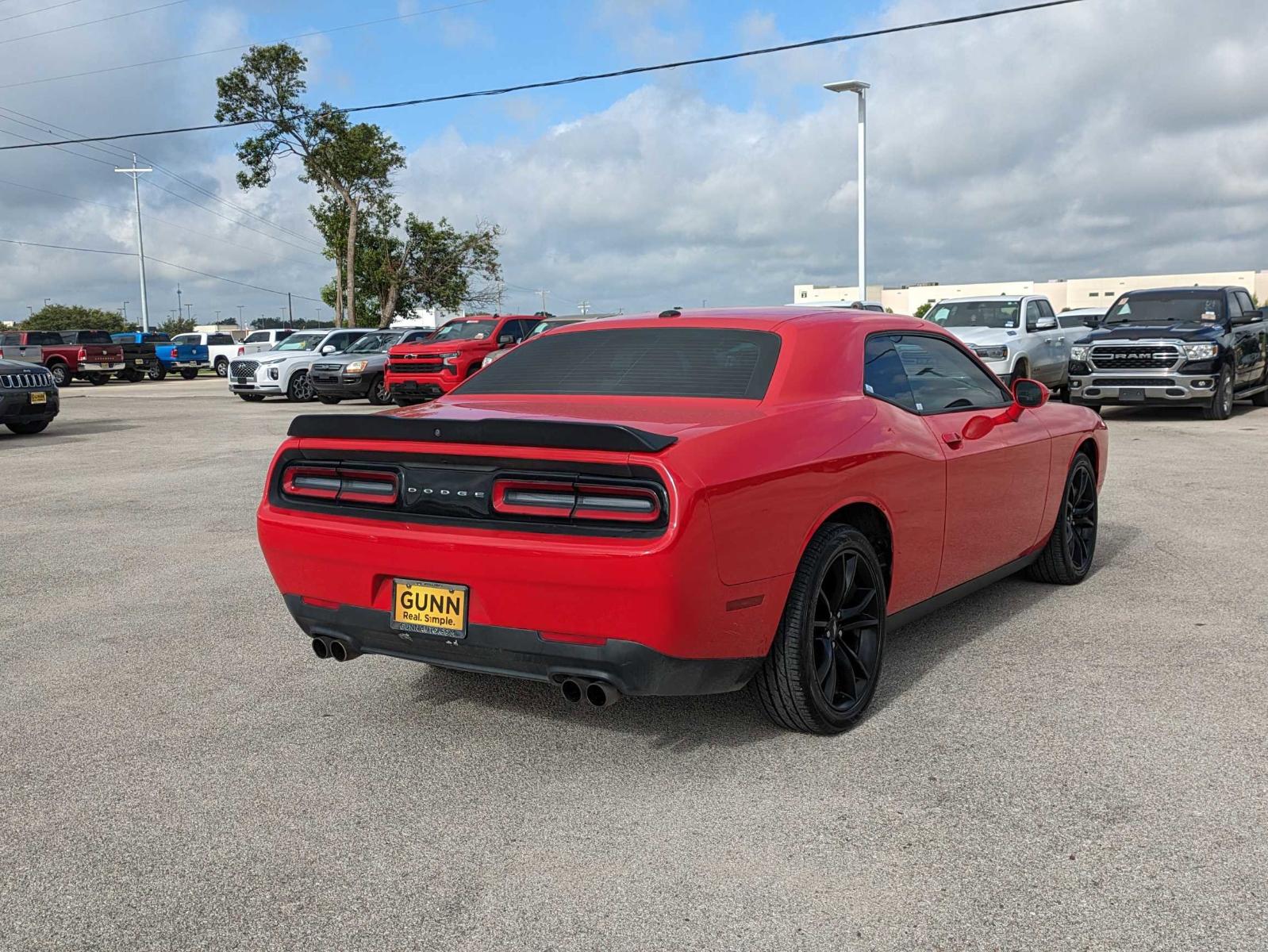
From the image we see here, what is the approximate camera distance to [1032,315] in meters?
18.9

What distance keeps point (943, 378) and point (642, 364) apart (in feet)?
4.70

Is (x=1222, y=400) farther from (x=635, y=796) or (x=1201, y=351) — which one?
(x=635, y=796)

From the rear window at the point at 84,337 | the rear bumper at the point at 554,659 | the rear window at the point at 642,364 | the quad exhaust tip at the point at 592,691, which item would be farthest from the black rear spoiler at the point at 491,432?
the rear window at the point at 84,337

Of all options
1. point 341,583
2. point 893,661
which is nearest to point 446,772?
point 341,583

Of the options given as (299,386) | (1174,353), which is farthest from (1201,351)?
(299,386)

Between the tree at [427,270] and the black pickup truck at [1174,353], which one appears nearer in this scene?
the black pickup truck at [1174,353]

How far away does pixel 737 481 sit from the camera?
3.63m

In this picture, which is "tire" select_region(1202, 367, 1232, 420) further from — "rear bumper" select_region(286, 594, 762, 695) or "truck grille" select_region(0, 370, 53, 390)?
"truck grille" select_region(0, 370, 53, 390)

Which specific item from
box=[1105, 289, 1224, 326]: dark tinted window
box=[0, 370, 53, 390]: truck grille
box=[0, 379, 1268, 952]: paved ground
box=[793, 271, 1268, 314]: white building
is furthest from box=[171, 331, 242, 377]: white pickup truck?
box=[793, 271, 1268, 314]: white building

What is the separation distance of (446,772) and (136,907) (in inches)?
43.3

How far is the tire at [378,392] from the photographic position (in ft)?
77.9

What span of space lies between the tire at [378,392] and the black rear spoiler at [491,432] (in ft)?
64.9

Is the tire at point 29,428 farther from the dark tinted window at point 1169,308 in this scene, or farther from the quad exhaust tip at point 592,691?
the quad exhaust tip at point 592,691

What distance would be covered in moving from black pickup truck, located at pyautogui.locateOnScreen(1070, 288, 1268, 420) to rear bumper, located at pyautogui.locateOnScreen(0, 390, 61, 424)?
14.3m
